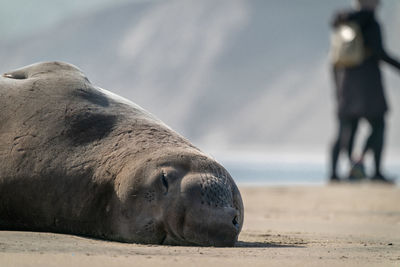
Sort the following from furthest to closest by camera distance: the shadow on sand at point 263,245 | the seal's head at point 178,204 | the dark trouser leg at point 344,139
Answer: the dark trouser leg at point 344,139
the shadow on sand at point 263,245
the seal's head at point 178,204

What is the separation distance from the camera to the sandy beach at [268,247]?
3.30 metres

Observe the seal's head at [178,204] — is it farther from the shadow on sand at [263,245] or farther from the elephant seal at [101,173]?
the shadow on sand at [263,245]

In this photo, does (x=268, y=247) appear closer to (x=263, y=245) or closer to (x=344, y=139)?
(x=263, y=245)

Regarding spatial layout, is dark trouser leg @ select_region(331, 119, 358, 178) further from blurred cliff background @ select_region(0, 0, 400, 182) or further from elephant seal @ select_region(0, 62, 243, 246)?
blurred cliff background @ select_region(0, 0, 400, 182)

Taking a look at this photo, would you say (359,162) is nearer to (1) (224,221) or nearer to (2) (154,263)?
(1) (224,221)

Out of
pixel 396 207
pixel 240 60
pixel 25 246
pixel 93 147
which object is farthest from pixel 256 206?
pixel 240 60

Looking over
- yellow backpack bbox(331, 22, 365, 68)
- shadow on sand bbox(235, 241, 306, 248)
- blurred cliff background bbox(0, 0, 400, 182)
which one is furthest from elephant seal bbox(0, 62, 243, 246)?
blurred cliff background bbox(0, 0, 400, 182)

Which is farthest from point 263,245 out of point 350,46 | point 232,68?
point 232,68

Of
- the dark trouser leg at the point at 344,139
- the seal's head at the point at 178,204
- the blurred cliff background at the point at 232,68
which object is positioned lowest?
the blurred cliff background at the point at 232,68

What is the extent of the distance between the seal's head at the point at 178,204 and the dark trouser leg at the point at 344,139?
9.12 m

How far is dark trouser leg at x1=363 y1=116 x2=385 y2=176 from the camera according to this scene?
1291 cm

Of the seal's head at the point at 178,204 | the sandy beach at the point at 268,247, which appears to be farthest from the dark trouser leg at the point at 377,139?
the seal's head at the point at 178,204

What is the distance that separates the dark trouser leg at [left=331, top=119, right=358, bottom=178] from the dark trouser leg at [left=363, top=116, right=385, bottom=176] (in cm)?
32

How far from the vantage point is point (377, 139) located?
42.7 feet
